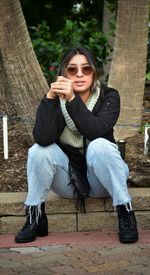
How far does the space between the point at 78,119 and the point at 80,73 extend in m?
0.39

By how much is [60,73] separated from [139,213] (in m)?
1.19

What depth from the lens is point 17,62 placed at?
17.4 feet

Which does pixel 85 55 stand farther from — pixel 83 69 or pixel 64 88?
pixel 64 88

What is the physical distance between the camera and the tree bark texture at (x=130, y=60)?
537 cm

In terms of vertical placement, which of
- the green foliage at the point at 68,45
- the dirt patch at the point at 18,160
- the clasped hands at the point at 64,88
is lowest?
the dirt patch at the point at 18,160

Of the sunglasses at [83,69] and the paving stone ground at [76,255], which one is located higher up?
the sunglasses at [83,69]

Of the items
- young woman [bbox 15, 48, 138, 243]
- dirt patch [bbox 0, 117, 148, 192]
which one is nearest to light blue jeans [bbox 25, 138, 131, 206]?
young woman [bbox 15, 48, 138, 243]

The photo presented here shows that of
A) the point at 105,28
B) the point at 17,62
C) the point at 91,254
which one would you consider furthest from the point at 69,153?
the point at 105,28

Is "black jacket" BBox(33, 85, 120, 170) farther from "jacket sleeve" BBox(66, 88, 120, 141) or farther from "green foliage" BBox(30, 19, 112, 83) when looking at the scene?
"green foliage" BBox(30, 19, 112, 83)

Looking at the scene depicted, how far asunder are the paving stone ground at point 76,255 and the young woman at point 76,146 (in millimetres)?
101

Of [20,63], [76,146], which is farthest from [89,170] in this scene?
[20,63]

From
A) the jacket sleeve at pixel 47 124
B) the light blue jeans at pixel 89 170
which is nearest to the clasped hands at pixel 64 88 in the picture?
the jacket sleeve at pixel 47 124

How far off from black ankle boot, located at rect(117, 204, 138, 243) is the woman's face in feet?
2.90

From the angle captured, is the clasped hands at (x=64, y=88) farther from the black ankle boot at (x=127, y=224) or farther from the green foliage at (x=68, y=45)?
the green foliage at (x=68, y=45)
